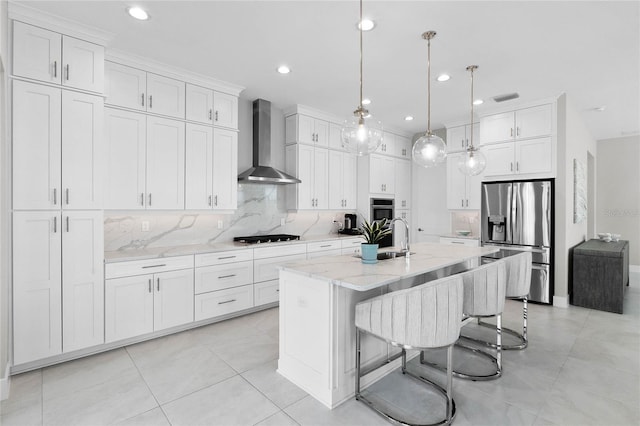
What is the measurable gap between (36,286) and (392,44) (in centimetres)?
362

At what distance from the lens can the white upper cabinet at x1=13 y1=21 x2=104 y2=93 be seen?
8.48 feet

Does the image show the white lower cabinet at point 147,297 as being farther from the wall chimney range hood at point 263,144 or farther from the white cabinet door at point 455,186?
the white cabinet door at point 455,186

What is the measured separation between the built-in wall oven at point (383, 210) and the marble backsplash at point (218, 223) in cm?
54

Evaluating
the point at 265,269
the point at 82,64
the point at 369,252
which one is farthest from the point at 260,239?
the point at 82,64

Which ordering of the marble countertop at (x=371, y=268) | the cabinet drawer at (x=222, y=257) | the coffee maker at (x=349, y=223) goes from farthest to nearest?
the coffee maker at (x=349, y=223), the cabinet drawer at (x=222, y=257), the marble countertop at (x=371, y=268)

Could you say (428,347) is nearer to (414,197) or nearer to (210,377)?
(210,377)

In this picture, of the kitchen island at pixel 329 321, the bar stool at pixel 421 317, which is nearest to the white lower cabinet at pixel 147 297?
the kitchen island at pixel 329 321

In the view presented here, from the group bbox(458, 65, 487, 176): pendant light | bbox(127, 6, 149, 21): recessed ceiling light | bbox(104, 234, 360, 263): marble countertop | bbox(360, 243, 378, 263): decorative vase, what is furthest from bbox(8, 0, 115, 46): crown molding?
bbox(458, 65, 487, 176): pendant light

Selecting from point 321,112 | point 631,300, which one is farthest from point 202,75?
point 631,300

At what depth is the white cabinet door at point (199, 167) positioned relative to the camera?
381 centimetres

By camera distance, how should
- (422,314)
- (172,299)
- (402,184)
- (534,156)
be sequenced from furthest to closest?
(402,184) → (534,156) → (172,299) → (422,314)

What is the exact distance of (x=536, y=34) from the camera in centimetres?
287

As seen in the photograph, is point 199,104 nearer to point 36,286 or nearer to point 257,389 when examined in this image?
point 36,286

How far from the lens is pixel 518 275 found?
10.2ft
